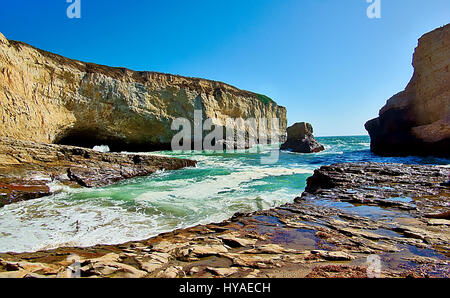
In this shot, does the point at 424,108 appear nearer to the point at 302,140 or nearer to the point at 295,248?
the point at 302,140

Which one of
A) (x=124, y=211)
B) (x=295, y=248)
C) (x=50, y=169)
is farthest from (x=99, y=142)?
(x=295, y=248)

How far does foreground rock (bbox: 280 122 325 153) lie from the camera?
26.1 meters

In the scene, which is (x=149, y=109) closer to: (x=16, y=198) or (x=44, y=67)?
(x=44, y=67)

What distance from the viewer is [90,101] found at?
22.3 m

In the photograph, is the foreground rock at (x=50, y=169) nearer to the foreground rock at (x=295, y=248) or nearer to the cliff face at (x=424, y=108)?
the foreground rock at (x=295, y=248)

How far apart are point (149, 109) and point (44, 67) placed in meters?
10.4

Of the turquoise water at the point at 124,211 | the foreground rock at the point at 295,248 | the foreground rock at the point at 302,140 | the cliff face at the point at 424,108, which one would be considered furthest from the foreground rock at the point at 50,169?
the foreground rock at the point at 302,140

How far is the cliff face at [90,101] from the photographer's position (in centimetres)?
1648

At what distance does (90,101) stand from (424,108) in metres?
30.4

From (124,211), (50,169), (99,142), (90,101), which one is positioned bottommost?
(124,211)

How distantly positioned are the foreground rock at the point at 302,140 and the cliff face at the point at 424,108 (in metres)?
7.30

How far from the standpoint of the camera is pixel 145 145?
93.7 ft

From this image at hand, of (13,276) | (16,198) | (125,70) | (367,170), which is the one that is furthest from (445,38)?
(125,70)

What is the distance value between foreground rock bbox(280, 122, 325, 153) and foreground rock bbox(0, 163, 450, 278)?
22.0 m
